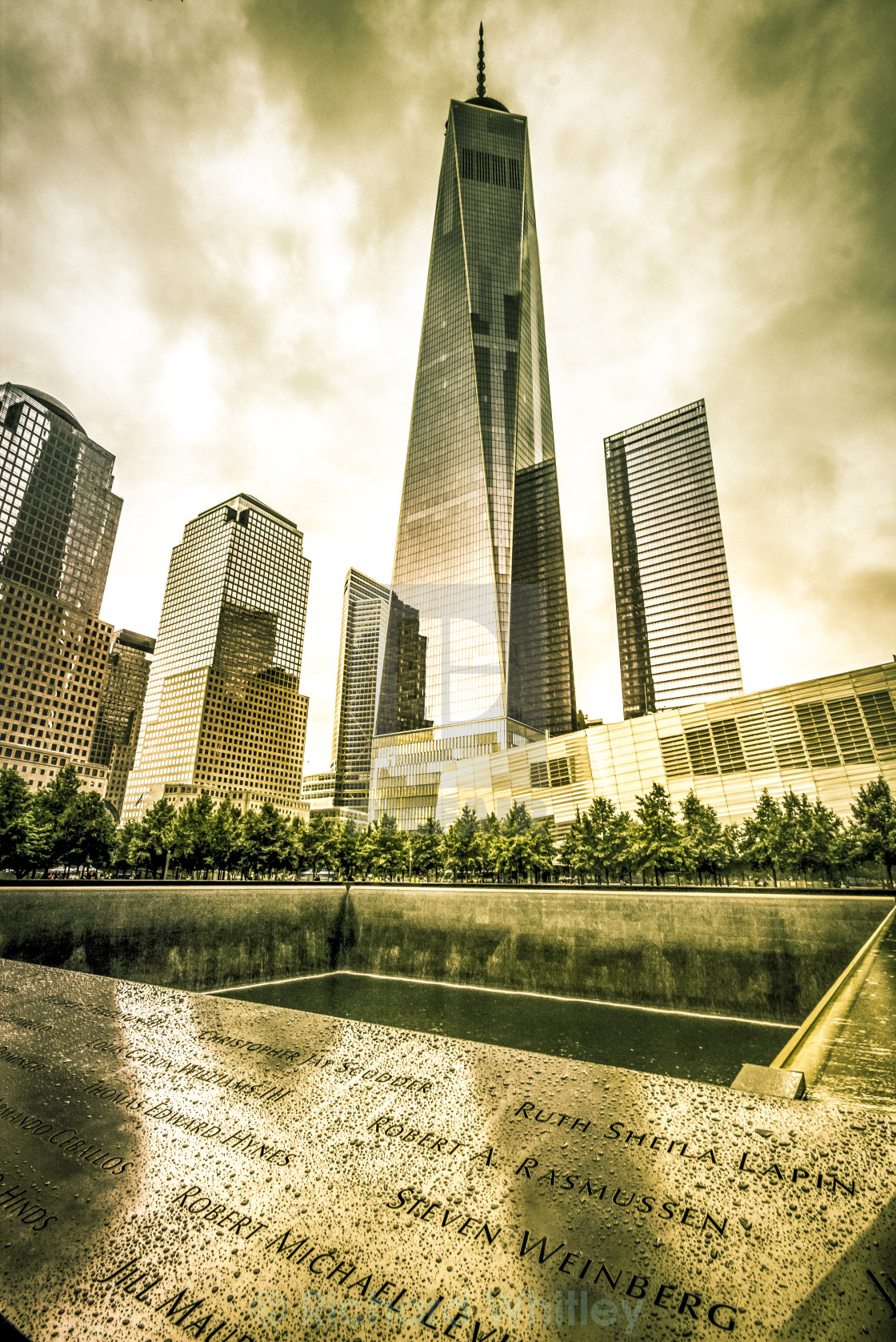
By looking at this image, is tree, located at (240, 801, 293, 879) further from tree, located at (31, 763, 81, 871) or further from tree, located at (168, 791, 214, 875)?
tree, located at (31, 763, 81, 871)

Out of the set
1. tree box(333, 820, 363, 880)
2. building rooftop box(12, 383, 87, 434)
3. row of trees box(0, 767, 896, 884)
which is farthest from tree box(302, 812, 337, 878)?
building rooftop box(12, 383, 87, 434)

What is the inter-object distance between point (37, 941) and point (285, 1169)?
101 feet

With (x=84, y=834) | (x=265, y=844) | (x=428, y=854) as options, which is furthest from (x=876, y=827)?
(x=84, y=834)

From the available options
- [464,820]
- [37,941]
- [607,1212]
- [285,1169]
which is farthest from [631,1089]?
[464,820]

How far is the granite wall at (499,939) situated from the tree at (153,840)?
34.3m

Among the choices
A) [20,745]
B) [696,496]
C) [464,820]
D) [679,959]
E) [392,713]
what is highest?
[696,496]

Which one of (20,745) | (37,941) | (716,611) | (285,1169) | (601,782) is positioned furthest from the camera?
(716,611)

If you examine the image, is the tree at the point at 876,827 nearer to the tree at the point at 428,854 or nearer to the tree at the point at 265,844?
the tree at the point at 428,854

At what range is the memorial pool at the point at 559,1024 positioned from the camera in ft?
Result: 71.0

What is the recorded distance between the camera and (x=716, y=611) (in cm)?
17138

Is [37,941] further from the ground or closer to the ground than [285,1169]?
closer to the ground

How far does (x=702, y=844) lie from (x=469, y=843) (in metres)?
27.4

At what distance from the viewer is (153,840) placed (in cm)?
6825

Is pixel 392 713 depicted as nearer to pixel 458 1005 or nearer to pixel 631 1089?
pixel 458 1005
